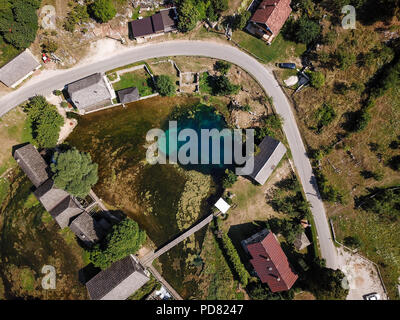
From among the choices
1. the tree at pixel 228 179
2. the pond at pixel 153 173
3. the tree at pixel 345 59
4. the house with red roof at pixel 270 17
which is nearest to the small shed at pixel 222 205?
the pond at pixel 153 173

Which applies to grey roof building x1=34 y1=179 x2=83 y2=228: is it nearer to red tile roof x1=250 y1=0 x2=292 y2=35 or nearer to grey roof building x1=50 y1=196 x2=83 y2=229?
grey roof building x1=50 y1=196 x2=83 y2=229

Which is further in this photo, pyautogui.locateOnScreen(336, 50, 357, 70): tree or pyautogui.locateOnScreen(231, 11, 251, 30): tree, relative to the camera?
pyautogui.locateOnScreen(231, 11, 251, 30): tree

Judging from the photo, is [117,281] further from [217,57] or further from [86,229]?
[217,57]

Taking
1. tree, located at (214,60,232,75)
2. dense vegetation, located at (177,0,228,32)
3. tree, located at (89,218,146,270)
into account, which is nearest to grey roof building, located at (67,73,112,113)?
dense vegetation, located at (177,0,228,32)

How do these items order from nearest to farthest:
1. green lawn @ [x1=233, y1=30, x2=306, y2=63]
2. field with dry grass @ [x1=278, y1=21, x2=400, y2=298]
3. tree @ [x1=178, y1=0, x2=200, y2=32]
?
field with dry grass @ [x1=278, y1=21, x2=400, y2=298]
tree @ [x1=178, y1=0, x2=200, y2=32]
green lawn @ [x1=233, y1=30, x2=306, y2=63]

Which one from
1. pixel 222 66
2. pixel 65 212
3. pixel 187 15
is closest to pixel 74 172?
pixel 65 212

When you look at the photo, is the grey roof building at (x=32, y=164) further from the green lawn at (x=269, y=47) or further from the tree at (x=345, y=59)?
the tree at (x=345, y=59)
